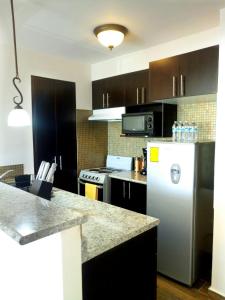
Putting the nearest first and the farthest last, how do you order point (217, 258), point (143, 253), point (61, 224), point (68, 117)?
point (61, 224), point (143, 253), point (217, 258), point (68, 117)

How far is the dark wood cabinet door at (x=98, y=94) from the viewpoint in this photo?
3.56m

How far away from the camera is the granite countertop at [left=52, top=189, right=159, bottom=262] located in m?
1.16

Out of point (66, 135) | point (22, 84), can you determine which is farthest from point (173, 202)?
point (22, 84)

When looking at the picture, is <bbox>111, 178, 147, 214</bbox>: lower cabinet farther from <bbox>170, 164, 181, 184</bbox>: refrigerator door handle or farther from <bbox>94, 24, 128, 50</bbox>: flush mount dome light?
<bbox>94, 24, 128, 50</bbox>: flush mount dome light

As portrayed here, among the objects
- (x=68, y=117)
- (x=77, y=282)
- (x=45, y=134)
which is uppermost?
(x=68, y=117)

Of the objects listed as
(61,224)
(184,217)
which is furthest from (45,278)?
(184,217)

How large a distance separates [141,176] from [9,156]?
65.9 inches

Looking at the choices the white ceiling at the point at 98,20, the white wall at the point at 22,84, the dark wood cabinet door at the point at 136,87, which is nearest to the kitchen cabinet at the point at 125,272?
the white ceiling at the point at 98,20

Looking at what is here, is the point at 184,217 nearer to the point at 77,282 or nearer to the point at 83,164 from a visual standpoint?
the point at 77,282

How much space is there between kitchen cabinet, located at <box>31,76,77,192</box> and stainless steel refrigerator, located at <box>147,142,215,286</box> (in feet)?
4.66

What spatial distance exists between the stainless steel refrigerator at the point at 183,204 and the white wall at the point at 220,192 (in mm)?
178

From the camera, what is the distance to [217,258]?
216 centimetres

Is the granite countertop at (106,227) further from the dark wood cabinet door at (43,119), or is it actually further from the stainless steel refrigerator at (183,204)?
the dark wood cabinet door at (43,119)

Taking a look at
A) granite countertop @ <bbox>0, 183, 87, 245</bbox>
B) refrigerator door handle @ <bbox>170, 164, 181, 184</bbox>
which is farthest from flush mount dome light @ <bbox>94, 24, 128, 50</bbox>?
granite countertop @ <bbox>0, 183, 87, 245</bbox>
